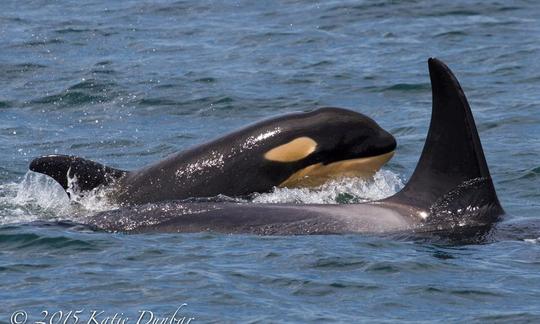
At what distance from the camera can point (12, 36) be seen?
28250mm

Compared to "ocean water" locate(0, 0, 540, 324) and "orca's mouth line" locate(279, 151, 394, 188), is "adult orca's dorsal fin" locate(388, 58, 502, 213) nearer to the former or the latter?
"ocean water" locate(0, 0, 540, 324)

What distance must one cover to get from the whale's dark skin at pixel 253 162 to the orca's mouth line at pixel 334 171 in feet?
0.03

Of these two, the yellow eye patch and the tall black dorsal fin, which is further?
→ the tall black dorsal fin

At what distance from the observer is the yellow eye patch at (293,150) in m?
14.4

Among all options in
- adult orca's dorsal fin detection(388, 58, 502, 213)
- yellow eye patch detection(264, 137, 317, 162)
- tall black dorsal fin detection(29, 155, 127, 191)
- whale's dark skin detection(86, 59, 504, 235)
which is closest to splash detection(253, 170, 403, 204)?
yellow eye patch detection(264, 137, 317, 162)

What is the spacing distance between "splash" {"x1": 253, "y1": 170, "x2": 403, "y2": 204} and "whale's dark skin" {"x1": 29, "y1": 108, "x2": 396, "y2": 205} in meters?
0.13

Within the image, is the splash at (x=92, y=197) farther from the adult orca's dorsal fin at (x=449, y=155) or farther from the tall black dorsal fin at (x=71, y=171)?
the adult orca's dorsal fin at (x=449, y=155)

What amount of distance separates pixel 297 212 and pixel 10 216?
3235 millimetres

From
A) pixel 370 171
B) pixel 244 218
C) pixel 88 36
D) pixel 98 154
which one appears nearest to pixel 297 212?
pixel 244 218

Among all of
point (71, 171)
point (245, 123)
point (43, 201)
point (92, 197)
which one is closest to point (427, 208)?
point (92, 197)

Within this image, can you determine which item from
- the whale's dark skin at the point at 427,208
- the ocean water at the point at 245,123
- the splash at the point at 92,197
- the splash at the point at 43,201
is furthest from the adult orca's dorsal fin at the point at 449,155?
the splash at the point at 43,201

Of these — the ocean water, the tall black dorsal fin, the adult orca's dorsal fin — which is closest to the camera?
the ocean water

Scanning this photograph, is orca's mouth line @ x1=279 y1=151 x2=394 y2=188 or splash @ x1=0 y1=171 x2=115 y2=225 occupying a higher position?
orca's mouth line @ x1=279 y1=151 x2=394 y2=188

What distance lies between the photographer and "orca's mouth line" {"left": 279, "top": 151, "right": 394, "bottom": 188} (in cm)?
1459
